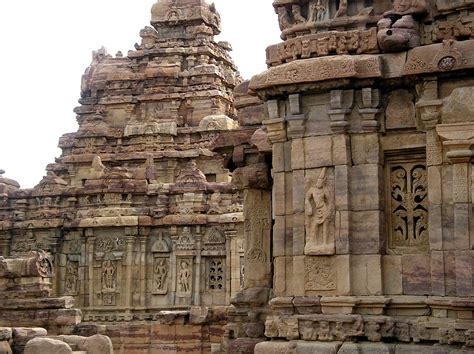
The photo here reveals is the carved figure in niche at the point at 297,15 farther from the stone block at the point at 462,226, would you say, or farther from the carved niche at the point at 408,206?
the stone block at the point at 462,226

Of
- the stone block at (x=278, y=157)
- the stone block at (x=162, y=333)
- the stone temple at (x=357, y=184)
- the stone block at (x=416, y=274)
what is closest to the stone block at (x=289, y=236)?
the stone temple at (x=357, y=184)

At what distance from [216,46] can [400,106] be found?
28.1 meters

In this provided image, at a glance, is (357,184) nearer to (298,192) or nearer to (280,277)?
(298,192)

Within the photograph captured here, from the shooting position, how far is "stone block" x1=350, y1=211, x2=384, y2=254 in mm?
11406

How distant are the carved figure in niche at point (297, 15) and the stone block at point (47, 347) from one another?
584 cm

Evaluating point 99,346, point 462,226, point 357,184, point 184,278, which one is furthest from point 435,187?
point 184,278

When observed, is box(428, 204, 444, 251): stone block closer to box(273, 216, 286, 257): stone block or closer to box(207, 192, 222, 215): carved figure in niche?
box(273, 216, 286, 257): stone block

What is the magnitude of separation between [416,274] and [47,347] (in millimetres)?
5922

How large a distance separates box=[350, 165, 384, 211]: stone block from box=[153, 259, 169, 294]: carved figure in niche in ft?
67.2

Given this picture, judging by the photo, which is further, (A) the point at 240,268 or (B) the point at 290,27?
(A) the point at 240,268

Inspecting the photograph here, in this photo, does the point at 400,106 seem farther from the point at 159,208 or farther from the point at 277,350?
the point at 159,208

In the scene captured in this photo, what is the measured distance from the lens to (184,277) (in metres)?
31.1

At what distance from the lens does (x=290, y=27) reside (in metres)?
12.7

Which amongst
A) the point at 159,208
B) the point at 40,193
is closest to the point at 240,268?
the point at 159,208
